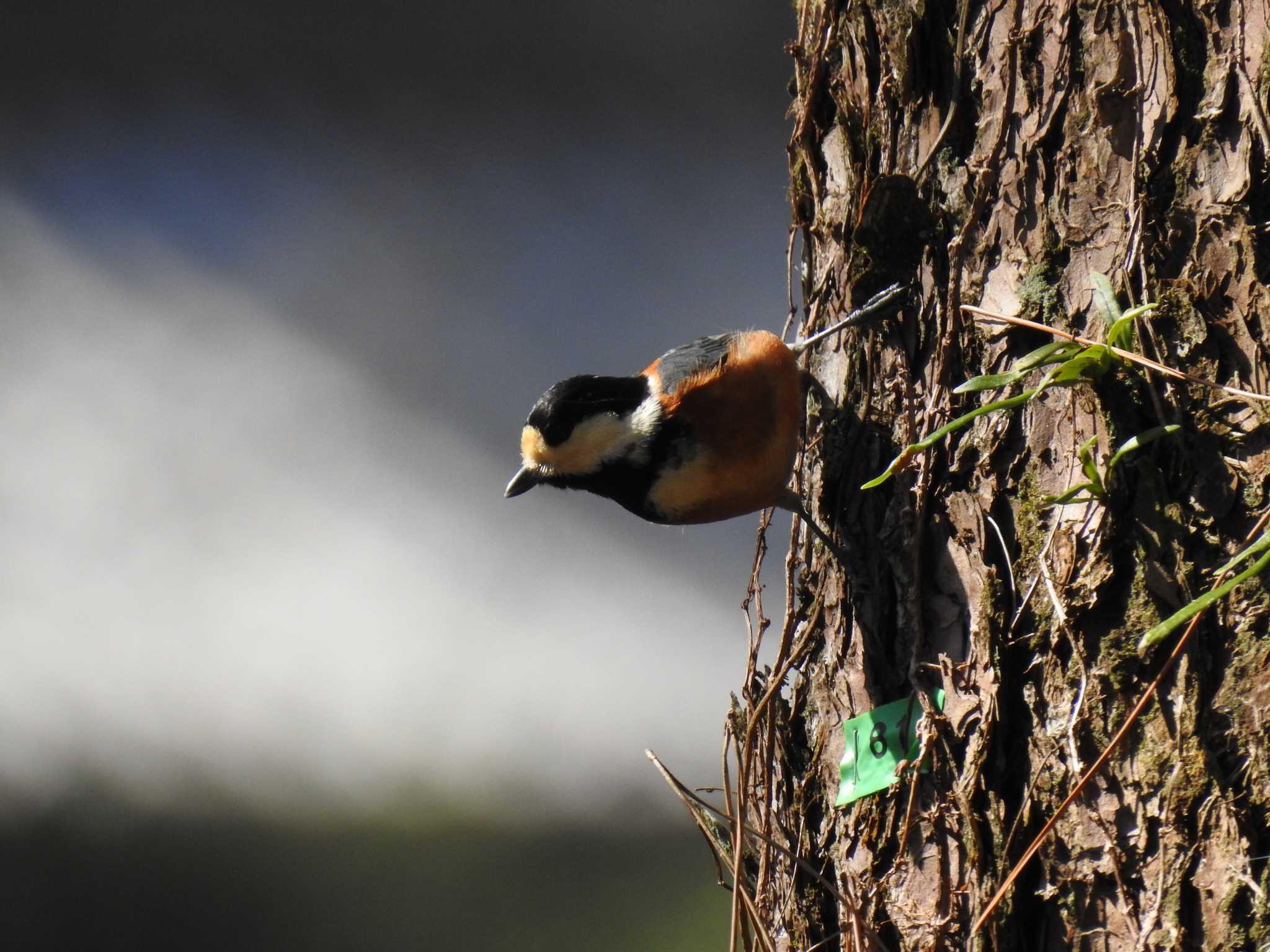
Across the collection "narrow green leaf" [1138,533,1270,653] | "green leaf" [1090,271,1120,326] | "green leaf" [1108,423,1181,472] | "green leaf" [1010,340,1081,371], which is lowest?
"narrow green leaf" [1138,533,1270,653]

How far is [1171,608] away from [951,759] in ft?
1.05

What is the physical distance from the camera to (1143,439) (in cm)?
115

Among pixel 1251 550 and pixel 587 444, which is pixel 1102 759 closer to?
pixel 1251 550


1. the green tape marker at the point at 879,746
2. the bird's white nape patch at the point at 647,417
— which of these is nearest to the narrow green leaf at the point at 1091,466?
the green tape marker at the point at 879,746

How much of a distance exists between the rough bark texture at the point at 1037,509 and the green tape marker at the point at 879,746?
0.07 ft

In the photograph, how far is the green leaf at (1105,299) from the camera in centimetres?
121

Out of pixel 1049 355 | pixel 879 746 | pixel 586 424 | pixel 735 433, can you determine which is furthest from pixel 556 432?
pixel 1049 355

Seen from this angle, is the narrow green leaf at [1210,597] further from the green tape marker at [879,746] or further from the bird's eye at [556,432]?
the bird's eye at [556,432]

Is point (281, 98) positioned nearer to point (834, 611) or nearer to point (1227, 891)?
point (834, 611)

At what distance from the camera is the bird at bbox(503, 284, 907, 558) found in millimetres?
1747

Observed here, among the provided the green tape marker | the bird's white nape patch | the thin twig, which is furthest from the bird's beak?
the thin twig

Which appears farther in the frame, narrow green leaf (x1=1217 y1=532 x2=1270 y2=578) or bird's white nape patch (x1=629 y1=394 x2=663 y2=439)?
bird's white nape patch (x1=629 y1=394 x2=663 y2=439)

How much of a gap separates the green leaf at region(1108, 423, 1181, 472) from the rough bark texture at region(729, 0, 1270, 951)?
0.7 inches

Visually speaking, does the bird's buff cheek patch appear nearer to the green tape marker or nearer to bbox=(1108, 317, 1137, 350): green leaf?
the green tape marker
